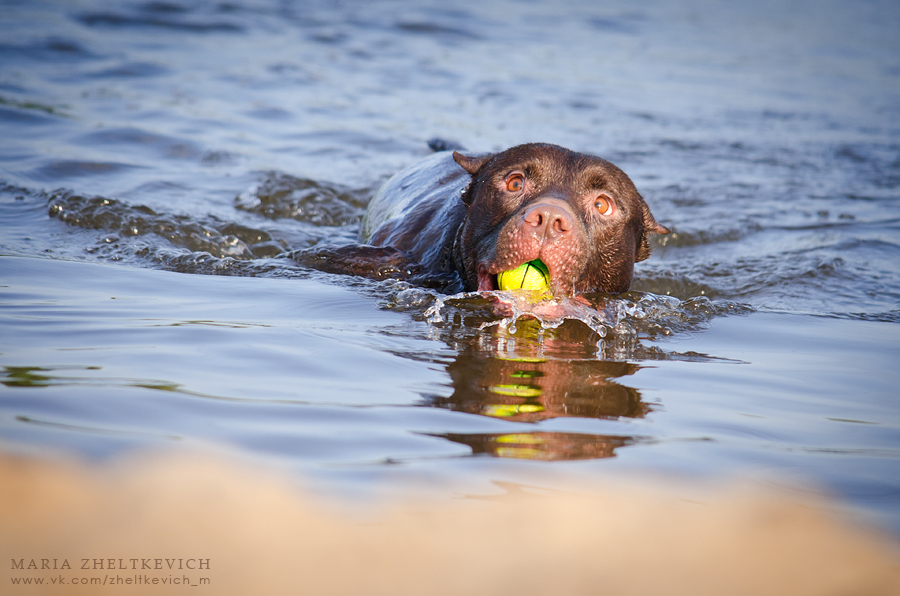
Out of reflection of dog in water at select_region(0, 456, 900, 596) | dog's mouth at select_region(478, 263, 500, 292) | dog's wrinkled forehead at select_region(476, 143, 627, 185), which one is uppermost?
dog's wrinkled forehead at select_region(476, 143, 627, 185)

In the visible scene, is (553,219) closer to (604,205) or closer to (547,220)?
(547,220)

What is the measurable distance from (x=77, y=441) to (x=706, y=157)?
931cm

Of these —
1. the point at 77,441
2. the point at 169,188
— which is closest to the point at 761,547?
the point at 77,441

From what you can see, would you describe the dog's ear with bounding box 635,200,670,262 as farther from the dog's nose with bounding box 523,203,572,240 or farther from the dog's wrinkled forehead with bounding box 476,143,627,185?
the dog's nose with bounding box 523,203,572,240

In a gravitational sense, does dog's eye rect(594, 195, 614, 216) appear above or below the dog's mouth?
above

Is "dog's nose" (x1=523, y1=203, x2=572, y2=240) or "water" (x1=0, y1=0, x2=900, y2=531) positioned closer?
"water" (x1=0, y1=0, x2=900, y2=531)

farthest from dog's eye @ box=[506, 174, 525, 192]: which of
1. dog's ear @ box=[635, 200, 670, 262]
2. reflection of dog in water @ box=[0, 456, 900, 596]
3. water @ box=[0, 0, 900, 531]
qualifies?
reflection of dog in water @ box=[0, 456, 900, 596]

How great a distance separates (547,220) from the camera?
395cm

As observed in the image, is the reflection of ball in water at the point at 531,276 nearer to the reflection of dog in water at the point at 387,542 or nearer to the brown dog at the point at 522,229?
the brown dog at the point at 522,229

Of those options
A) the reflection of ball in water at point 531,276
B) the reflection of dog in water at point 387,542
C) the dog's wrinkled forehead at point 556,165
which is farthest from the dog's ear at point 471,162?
the reflection of dog in water at point 387,542

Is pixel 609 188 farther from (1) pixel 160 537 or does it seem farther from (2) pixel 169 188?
(2) pixel 169 188

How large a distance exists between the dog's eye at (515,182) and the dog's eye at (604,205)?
1.38ft

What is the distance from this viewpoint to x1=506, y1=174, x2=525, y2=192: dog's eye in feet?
14.7

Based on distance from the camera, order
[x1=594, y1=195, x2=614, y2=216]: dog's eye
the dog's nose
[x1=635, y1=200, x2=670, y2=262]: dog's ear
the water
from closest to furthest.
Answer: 1. the water
2. the dog's nose
3. [x1=594, y1=195, x2=614, y2=216]: dog's eye
4. [x1=635, y1=200, x2=670, y2=262]: dog's ear
